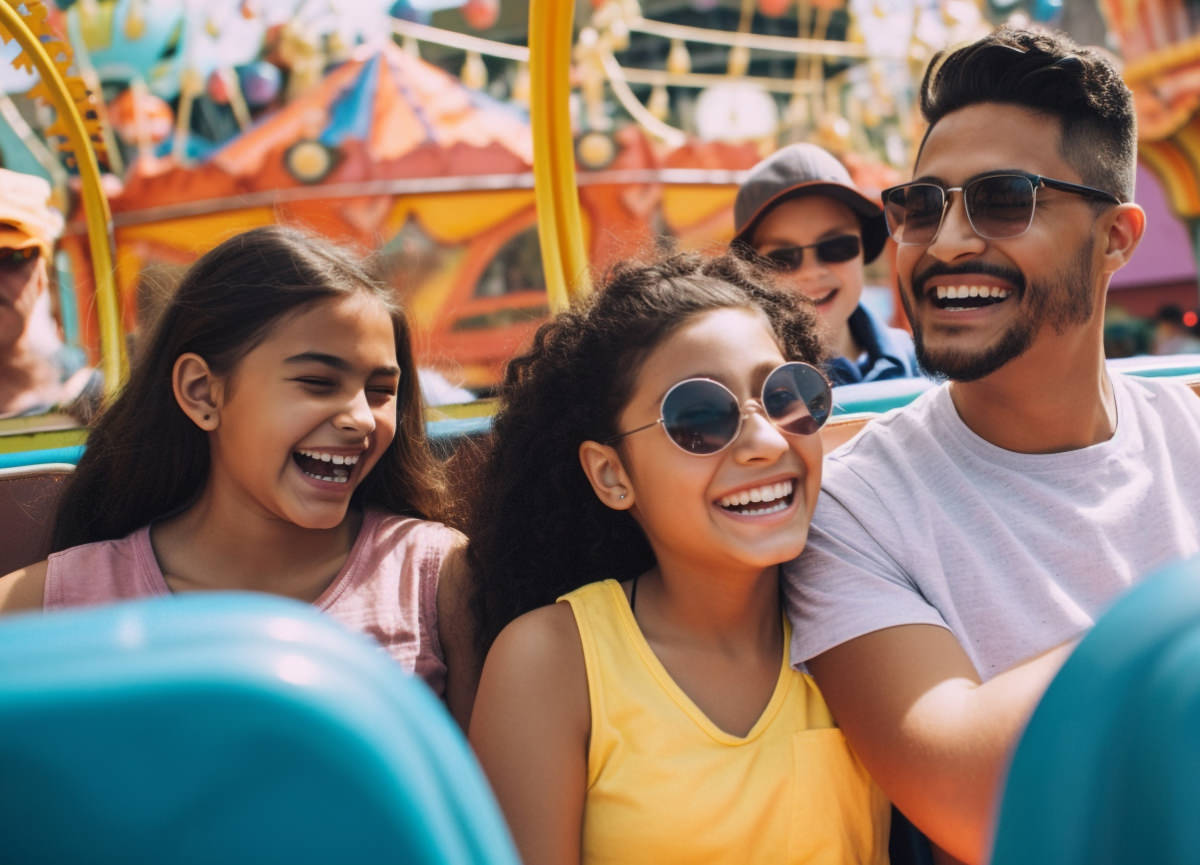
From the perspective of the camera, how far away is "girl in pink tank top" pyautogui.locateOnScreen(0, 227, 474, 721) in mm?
1421

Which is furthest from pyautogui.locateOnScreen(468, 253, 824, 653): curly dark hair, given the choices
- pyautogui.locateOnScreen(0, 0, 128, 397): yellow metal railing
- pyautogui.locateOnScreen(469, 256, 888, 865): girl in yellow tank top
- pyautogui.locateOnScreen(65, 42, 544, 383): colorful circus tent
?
pyautogui.locateOnScreen(65, 42, 544, 383): colorful circus tent

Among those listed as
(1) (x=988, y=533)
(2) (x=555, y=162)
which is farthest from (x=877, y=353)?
(1) (x=988, y=533)

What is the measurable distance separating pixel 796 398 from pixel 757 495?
116 millimetres

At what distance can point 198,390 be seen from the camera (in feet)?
5.05

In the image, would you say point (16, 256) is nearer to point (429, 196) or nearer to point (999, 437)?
point (999, 437)

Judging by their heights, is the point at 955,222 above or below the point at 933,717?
above

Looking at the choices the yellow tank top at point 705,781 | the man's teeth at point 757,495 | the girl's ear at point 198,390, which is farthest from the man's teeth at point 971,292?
the girl's ear at point 198,390

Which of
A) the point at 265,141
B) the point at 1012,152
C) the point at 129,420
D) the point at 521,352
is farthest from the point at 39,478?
the point at 265,141

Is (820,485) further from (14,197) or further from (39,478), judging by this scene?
(14,197)

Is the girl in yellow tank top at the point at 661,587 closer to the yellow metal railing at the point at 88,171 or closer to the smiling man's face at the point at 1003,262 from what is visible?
the smiling man's face at the point at 1003,262

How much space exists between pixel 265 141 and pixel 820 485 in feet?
25.2

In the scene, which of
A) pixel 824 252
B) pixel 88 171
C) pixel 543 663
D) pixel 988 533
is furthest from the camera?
pixel 824 252

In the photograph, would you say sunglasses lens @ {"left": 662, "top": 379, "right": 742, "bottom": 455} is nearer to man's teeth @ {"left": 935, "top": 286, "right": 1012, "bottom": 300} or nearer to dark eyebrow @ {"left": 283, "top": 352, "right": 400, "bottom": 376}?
man's teeth @ {"left": 935, "top": 286, "right": 1012, "bottom": 300}

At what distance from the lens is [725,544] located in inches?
45.1
